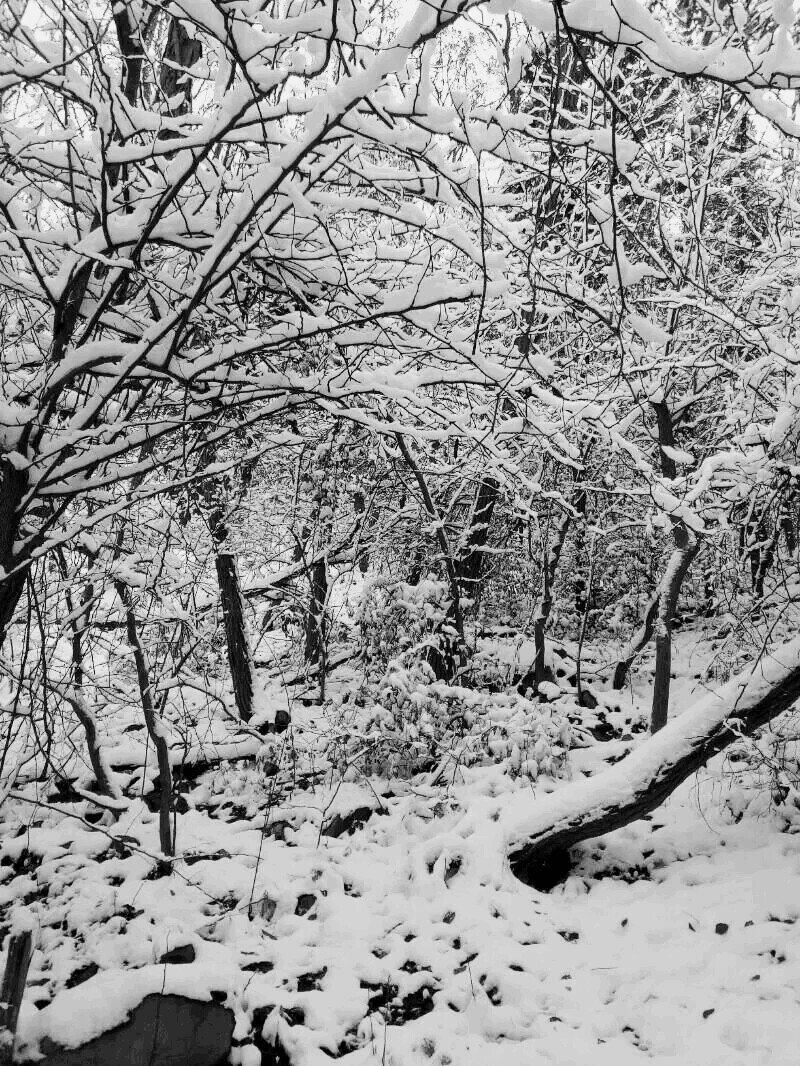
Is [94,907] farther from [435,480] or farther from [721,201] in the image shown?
[721,201]

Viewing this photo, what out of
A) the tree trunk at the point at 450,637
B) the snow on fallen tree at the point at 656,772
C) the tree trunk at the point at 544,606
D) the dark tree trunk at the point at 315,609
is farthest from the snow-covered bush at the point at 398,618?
the snow on fallen tree at the point at 656,772

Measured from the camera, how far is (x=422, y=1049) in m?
3.06

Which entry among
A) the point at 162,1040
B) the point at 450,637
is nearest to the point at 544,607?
the point at 450,637

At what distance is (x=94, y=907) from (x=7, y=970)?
1148mm

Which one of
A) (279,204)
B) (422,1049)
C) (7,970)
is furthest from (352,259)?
(422,1049)

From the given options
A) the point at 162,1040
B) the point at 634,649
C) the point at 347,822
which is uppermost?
the point at 634,649

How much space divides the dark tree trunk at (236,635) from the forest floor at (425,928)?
1.71 m

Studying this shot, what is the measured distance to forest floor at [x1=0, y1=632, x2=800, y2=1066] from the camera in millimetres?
3051

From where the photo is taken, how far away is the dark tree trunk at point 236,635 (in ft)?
22.3

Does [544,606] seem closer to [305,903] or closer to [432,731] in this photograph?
[432,731]

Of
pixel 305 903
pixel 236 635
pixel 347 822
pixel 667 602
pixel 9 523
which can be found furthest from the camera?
pixel 236 635

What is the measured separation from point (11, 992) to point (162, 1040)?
0.66m

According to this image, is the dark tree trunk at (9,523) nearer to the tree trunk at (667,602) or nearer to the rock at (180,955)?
the rock at (180,955)

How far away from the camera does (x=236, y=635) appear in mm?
6844
